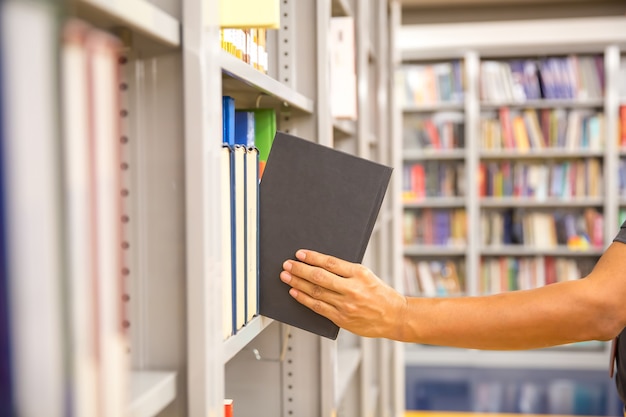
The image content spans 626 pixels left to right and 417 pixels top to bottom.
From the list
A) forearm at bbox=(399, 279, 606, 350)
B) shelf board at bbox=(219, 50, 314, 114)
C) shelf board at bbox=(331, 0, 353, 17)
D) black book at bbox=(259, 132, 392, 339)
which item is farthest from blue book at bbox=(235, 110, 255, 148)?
shelf board at bbox=(331, 0, 353, 17)

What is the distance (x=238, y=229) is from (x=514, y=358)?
15.5ft

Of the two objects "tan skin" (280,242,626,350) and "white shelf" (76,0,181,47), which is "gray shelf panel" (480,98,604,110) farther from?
"white shelf" (76,0,181,47)

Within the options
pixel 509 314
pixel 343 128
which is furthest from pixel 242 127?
pixel 343 128

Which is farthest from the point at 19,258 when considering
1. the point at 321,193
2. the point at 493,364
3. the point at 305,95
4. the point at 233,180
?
the point at 493,364

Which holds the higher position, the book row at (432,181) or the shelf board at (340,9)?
the shelf board at (340,9)

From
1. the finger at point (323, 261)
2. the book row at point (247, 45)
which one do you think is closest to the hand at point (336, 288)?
the finger at point (323, 261)

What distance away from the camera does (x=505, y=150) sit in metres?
5.46

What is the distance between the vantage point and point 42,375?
1.49 ft

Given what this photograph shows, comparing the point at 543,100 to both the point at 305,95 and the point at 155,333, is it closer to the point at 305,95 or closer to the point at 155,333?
the point at 305,95

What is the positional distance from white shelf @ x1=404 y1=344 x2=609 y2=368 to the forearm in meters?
4.21

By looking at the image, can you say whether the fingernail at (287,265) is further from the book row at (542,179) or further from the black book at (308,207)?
the book row at (542,179)

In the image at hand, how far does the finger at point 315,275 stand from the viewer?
3.71ft

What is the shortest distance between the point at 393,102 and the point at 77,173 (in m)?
3.33

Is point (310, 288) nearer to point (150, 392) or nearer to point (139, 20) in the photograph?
point (150, 392)
